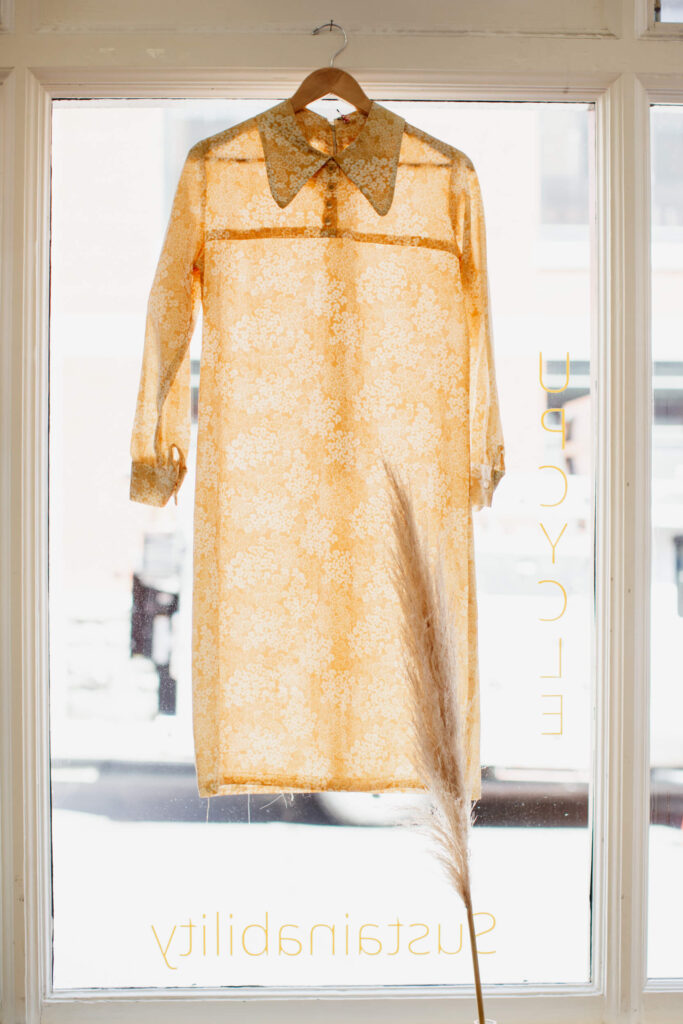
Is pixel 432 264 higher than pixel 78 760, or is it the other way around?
pixel 432 264

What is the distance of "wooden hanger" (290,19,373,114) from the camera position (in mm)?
1252

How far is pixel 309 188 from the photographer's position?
50.2 inches

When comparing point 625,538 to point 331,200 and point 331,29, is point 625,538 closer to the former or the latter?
point 331,200

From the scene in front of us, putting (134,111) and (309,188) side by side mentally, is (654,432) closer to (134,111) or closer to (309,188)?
(309,188)

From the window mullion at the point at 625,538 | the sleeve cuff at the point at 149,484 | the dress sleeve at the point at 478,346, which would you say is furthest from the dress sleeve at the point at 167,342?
the window mullion at the point at 625,538

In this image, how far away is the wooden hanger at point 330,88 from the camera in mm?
1252

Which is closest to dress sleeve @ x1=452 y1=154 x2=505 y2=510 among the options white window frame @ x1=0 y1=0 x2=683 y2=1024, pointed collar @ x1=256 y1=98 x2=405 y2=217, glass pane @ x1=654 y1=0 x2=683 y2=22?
pointed collar @ x1=256 y1=98 x2=405 y2=217

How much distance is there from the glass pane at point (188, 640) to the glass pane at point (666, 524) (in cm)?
14

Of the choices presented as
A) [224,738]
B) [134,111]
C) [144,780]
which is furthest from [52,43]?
[144,780]

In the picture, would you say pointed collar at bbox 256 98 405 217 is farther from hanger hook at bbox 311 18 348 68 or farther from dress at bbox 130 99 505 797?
hanger hook at bbox 311 18 348 68

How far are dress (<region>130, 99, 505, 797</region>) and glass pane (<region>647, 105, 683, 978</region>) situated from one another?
42 cm

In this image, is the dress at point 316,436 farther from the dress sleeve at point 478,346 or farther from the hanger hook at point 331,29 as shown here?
the hanger hook at point 331,29

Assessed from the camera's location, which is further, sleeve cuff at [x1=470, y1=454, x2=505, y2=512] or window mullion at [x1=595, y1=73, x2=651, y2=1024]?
window mullion at [x1=595, y1=73, x2=651, y2=1024]

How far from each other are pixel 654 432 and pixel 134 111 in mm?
1239
